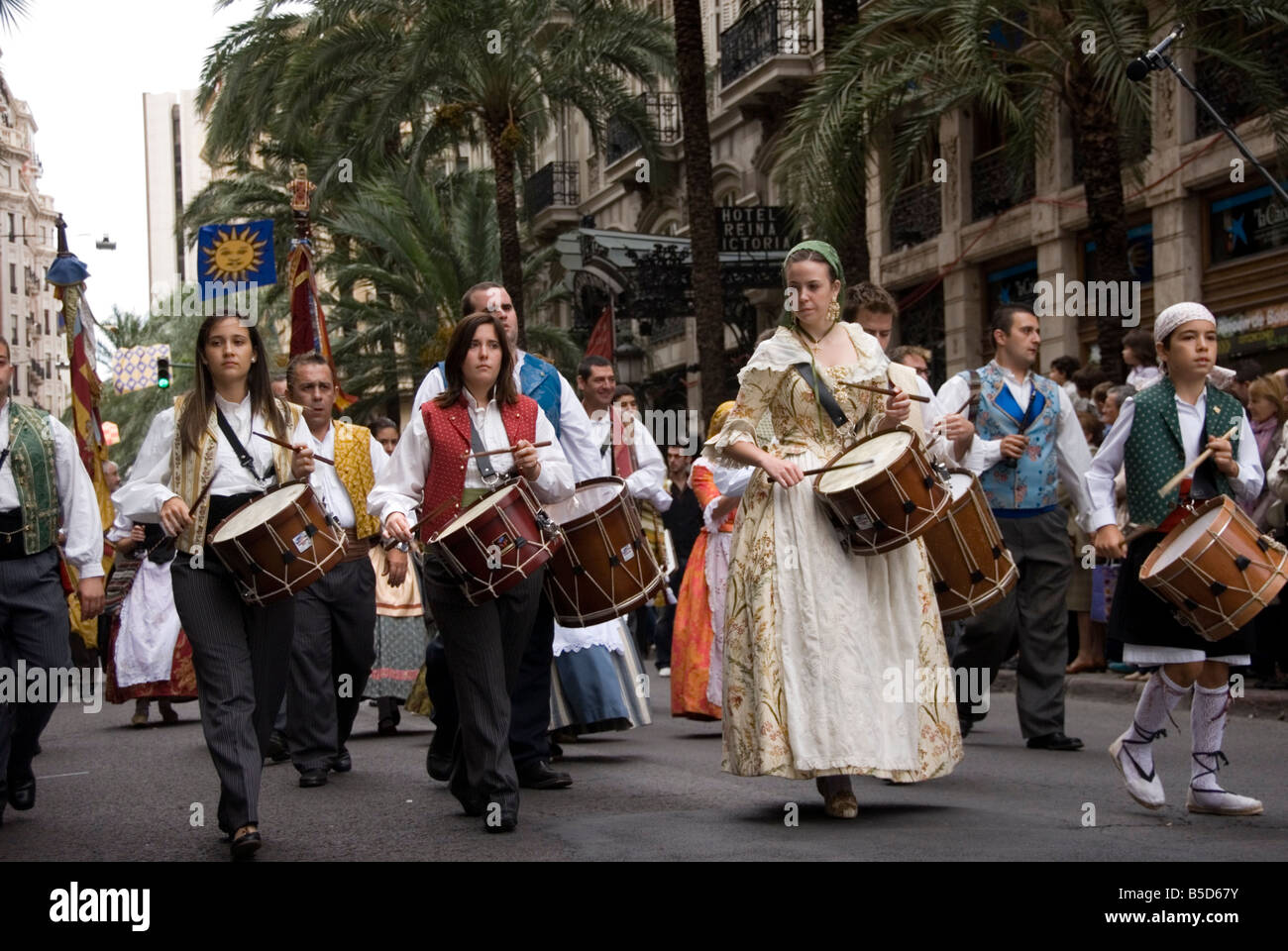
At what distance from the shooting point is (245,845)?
6531mm

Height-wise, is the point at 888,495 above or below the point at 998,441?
below

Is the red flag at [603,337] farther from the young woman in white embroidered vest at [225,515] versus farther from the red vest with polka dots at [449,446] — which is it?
the red vest with polka dots at [449,446]

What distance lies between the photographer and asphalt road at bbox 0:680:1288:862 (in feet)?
21.3

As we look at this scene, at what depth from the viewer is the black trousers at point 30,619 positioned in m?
7.62

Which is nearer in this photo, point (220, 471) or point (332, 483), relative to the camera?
point (220, 471)

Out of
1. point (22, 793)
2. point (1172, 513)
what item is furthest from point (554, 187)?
point (1172, 513)

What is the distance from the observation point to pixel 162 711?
13578 millimetres

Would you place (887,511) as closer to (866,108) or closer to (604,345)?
(866,108)

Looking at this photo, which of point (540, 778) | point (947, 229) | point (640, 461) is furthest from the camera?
point (947, 229)

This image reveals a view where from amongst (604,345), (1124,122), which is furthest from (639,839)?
(604,345)

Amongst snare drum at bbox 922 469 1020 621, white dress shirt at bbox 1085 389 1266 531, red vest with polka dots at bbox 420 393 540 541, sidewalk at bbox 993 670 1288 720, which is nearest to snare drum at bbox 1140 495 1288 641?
white dress shirt at bbox 1085 389 1266 531

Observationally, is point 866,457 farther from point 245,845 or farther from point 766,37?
point 766,37

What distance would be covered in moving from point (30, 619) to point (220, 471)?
4.03 feet
